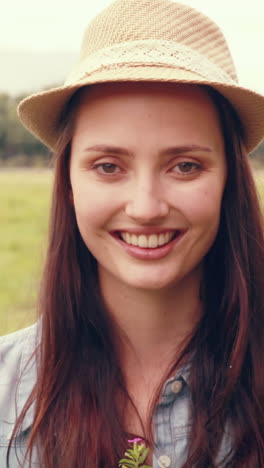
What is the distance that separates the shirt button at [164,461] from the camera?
2199 mm

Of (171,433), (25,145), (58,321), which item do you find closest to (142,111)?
(58,321)

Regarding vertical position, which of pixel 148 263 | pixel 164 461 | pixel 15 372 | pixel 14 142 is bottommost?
pixel 164 461

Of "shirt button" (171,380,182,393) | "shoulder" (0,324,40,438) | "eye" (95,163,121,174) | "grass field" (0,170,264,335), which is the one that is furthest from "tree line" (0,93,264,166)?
"eye" (95,163,121,174)

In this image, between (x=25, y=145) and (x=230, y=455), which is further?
(x=25, y=145)

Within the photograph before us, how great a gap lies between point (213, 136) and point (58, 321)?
713mm

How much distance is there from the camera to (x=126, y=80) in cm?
200

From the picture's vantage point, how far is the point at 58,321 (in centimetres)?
235

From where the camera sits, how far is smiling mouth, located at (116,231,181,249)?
2.08 meters

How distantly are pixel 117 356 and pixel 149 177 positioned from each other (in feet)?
2.07

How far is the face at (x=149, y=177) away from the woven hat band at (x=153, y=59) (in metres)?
0.05

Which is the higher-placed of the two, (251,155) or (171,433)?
(251,155)

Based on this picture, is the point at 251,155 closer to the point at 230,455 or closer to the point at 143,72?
the point at 143,72

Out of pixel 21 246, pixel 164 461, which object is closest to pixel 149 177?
pixel 164 461

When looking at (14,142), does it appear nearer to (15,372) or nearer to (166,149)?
(15,372)
